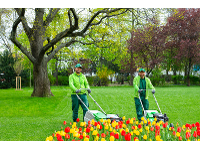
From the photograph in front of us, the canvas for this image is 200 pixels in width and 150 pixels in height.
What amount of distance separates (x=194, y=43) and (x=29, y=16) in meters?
21.1

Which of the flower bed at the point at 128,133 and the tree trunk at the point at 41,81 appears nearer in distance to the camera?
the flower bed at the point at 128,133

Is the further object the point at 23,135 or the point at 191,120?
the point at 191,120

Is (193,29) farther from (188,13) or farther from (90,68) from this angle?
(90,68)

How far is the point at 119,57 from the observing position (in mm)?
35531

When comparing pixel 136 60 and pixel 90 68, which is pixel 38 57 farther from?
pixel 90 68

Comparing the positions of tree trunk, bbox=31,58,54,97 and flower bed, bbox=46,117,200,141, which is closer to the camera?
flower bed, bbox=46,117,200,141

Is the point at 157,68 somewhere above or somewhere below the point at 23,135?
above

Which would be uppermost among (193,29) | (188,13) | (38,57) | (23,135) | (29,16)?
(188,13)

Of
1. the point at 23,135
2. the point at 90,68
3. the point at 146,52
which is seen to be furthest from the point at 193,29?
the point at 23,135

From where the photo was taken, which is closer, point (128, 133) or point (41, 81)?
point (128, 133)

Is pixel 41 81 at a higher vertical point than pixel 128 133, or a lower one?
higher
